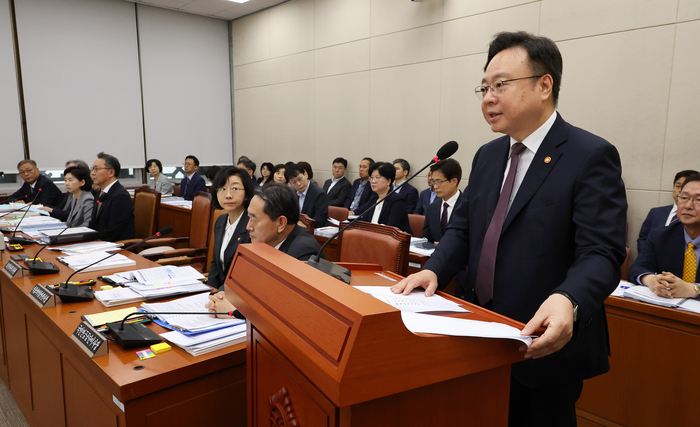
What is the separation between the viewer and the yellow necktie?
226 cm

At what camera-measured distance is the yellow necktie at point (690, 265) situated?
7.42 ft

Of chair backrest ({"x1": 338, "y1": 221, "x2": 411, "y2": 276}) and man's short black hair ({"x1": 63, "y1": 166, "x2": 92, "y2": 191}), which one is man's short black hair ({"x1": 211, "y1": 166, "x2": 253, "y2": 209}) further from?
man's short black hair ({"x1": 63, "y1": 166, "x2": 92, "y2": 191})

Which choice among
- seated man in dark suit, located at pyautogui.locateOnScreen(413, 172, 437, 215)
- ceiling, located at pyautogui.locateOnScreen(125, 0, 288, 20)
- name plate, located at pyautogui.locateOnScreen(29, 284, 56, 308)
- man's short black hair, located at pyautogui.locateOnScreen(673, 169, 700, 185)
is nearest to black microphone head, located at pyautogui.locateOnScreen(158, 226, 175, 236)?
name plate, located at pyautogui.locateOnScreen(29, 284, 56, 308)

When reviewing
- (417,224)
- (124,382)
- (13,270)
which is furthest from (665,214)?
(13,270)

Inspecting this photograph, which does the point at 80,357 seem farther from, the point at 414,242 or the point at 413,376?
the point at 414,242

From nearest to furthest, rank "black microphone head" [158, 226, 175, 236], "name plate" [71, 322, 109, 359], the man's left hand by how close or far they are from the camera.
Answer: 1. the man's left hand
2. "name plate" [71, 322, 109, 359]
3. "black microphone head" [158, 226, 175, 236]

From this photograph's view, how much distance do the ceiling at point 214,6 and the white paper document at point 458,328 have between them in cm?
786

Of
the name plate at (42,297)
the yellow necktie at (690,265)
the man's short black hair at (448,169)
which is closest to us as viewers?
the name plate at (42,297)

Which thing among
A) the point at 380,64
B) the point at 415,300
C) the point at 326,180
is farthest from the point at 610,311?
the point at 326,180

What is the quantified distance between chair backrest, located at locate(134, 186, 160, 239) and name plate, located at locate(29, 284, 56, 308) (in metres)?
2.17

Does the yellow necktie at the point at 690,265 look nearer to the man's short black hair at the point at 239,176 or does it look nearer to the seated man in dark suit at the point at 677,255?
the seated man in dark suit at the point at 677,255

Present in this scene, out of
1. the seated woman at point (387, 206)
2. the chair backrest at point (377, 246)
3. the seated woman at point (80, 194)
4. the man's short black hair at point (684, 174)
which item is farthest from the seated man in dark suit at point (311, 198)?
the man's short black hair at point (684, 174)

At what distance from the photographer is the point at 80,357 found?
1406 millimetres

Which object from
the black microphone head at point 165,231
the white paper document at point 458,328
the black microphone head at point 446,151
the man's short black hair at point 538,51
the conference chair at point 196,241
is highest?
the man's short black hair at point 538,51
